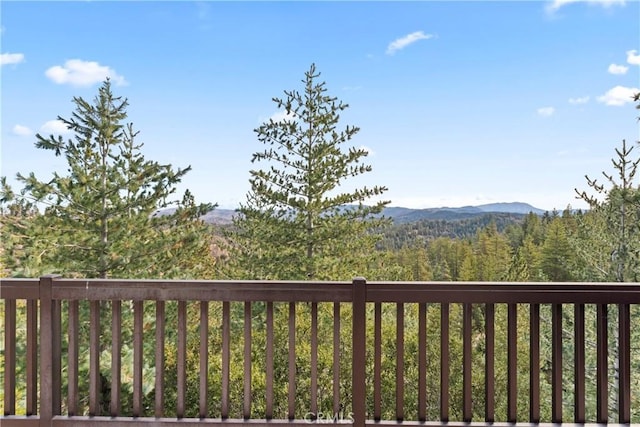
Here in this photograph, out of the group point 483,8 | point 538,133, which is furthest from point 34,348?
point 538,133

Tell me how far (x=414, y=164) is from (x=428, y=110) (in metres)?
2.67

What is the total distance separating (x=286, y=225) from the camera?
36.2ft

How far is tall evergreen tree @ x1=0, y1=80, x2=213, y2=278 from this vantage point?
748 centimetres

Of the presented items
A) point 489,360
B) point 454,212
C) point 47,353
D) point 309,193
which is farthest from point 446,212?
point 47,353

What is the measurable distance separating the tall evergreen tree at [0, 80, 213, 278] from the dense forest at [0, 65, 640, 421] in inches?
0.9

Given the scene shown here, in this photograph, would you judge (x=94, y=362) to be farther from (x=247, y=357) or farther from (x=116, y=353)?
(x=247, y=357)

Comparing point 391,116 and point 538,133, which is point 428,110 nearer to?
point 391,116

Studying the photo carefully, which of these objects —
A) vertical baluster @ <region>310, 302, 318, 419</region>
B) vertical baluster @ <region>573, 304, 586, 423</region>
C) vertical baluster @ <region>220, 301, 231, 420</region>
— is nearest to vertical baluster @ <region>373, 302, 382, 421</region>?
vertical baluster @ <region>310, 302, 318, 419</region>

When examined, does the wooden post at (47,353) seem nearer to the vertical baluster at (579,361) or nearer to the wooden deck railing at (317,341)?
the wooden deck railing at (317,341)

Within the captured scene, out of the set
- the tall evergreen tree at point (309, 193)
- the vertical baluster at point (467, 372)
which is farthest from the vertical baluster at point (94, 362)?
the tall evergreen tree at point (309, 193)

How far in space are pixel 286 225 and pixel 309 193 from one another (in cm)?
110

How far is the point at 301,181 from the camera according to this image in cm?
1134

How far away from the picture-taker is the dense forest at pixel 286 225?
25.2ft

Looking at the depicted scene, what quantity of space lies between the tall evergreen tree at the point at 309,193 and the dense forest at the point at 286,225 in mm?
36
